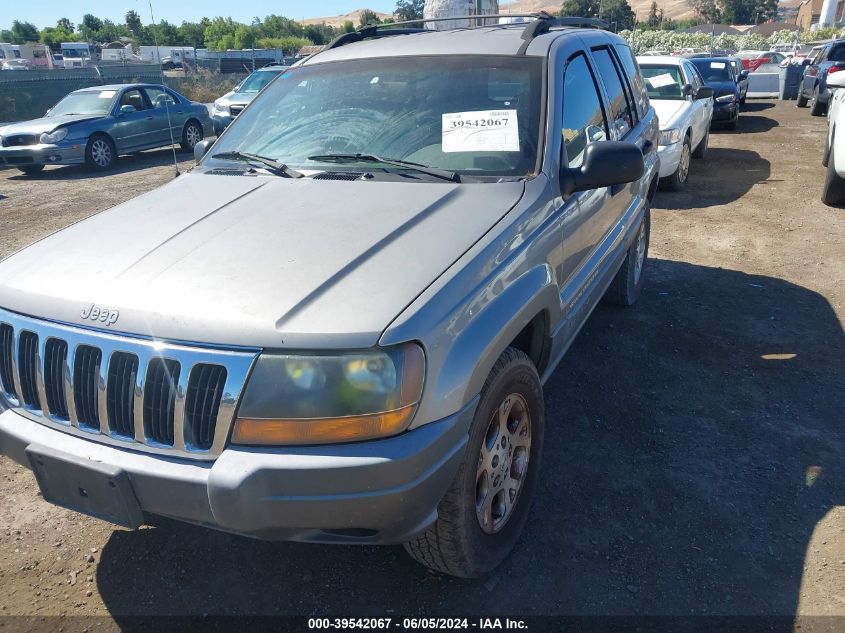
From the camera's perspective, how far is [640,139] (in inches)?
172

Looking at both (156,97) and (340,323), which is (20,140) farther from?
(340,323)

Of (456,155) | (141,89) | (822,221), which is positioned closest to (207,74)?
(141,89)

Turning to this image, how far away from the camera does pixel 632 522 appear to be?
2777mm

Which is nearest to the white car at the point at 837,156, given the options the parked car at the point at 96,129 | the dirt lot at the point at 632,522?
the dirt lot at the point at 632,522

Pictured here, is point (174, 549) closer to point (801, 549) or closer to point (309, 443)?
point (309, 443)

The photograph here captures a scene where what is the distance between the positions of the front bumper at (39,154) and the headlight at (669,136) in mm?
9554

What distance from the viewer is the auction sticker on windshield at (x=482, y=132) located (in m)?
2.86

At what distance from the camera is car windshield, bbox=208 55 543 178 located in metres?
2.87

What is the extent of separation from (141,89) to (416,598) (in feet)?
42.2

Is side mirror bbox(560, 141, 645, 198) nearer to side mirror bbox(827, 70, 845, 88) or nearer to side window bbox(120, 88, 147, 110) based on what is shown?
side mirror bbox(827, 70, 845, 88)

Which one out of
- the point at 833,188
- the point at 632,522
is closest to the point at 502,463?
the point at 632,522

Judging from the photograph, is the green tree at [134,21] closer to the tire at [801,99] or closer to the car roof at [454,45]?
the car roof at [454,45]

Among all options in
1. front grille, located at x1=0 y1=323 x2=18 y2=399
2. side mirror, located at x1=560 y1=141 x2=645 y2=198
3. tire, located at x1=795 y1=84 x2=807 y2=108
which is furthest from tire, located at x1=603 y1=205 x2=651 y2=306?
tire, located at x1=795 y1=84 x2=807 y2=108

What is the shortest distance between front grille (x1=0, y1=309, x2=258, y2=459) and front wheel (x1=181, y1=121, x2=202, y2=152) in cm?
1287
